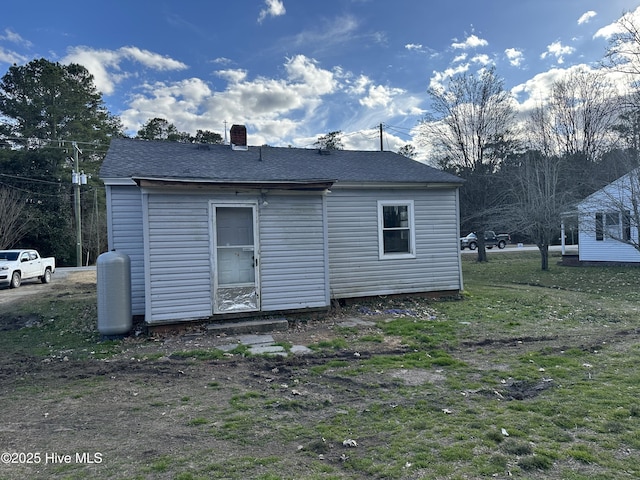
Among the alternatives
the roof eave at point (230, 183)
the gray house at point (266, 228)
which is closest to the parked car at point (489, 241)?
the gray house at point (266, 228)

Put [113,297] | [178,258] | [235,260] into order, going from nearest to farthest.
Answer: [113,297], [178,258], [235,260]

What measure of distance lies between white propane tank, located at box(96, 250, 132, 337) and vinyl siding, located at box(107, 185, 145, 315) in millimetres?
1069

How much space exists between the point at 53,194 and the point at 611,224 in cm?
3466

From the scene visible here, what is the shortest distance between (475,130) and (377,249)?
1726 cm

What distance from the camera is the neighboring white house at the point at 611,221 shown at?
1486 centimetres

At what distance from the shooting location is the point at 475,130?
23781mm

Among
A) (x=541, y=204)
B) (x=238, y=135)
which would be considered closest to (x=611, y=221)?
(x=541, y=204)

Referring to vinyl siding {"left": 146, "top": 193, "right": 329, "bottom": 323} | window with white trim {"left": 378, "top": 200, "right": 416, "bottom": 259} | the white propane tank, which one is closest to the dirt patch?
the white propane tank

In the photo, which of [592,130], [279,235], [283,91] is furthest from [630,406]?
[592,130]

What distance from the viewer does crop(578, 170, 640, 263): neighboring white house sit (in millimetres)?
14859

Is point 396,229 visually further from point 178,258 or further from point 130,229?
point 130,229

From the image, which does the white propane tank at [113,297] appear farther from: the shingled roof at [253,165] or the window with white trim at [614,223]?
the window with white trim at [614,223]

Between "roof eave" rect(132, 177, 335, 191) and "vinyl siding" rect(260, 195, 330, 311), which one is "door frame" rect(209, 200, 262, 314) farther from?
"roof eave" rect(132, 177, 335, 191)

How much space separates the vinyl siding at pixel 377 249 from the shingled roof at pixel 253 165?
0.49 meters
